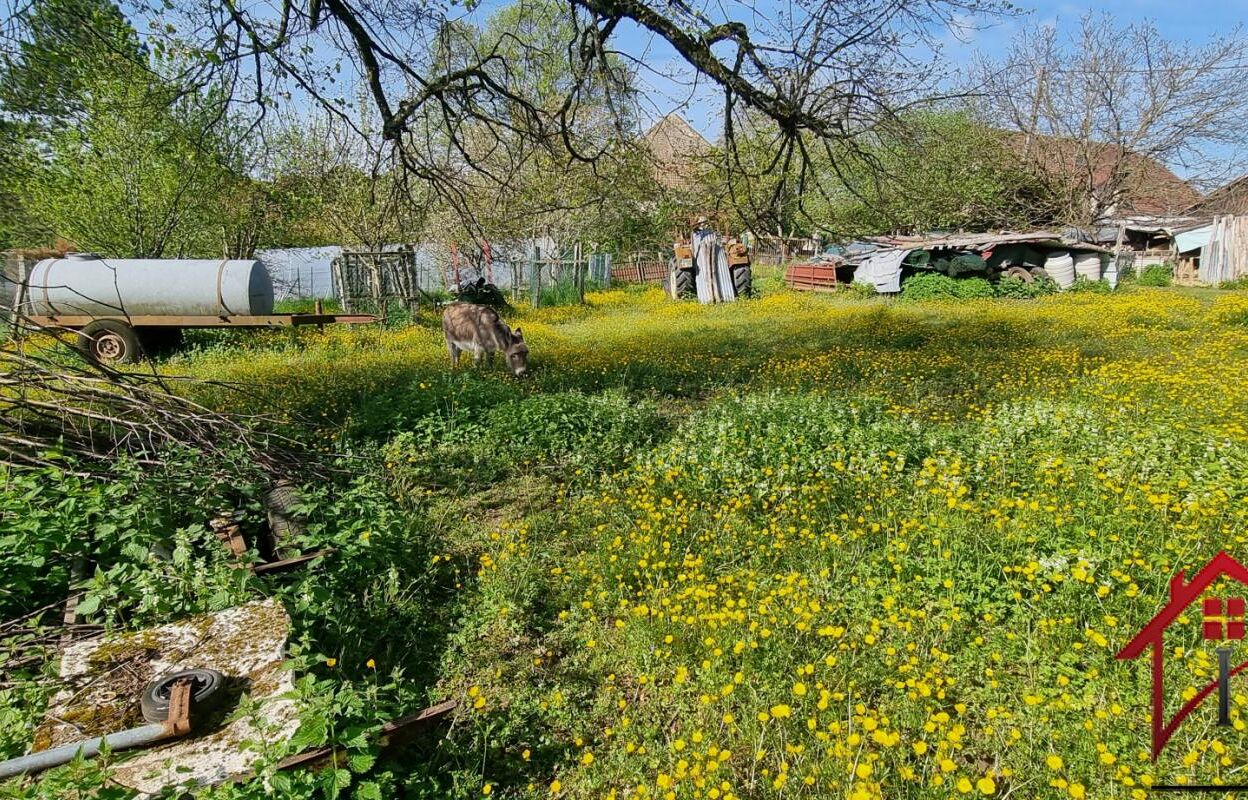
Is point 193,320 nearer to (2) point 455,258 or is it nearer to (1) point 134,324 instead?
(1) point 134,324

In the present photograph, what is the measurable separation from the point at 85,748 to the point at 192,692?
343mm

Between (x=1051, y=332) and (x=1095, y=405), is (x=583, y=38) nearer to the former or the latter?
(x=1095, y=405)

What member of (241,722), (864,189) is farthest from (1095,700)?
(864,189)

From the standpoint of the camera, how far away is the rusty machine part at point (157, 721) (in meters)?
2.12

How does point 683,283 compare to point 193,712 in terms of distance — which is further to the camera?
point 683,283

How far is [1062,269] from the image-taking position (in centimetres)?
2203

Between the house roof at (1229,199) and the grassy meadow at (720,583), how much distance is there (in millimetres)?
30649

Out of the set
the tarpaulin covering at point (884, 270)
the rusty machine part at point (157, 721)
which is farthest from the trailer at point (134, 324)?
A: the tarpaulin covering at point (884, 270)

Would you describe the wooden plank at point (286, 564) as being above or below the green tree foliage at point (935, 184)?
below

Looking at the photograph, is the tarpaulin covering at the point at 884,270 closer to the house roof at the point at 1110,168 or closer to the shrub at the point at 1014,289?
the shrub at the point at 1014,289

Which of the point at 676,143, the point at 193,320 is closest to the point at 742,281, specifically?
the point at 676,143

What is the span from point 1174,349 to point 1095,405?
4978 millimetres

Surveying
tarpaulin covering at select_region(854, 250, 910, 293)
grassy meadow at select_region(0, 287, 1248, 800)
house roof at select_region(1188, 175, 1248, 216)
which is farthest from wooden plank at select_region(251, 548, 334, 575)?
house roof at select_region(1188, 175, 1248, 216)

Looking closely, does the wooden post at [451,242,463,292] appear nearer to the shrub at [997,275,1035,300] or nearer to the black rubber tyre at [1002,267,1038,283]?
the shrub at [997,275,1035,300]
